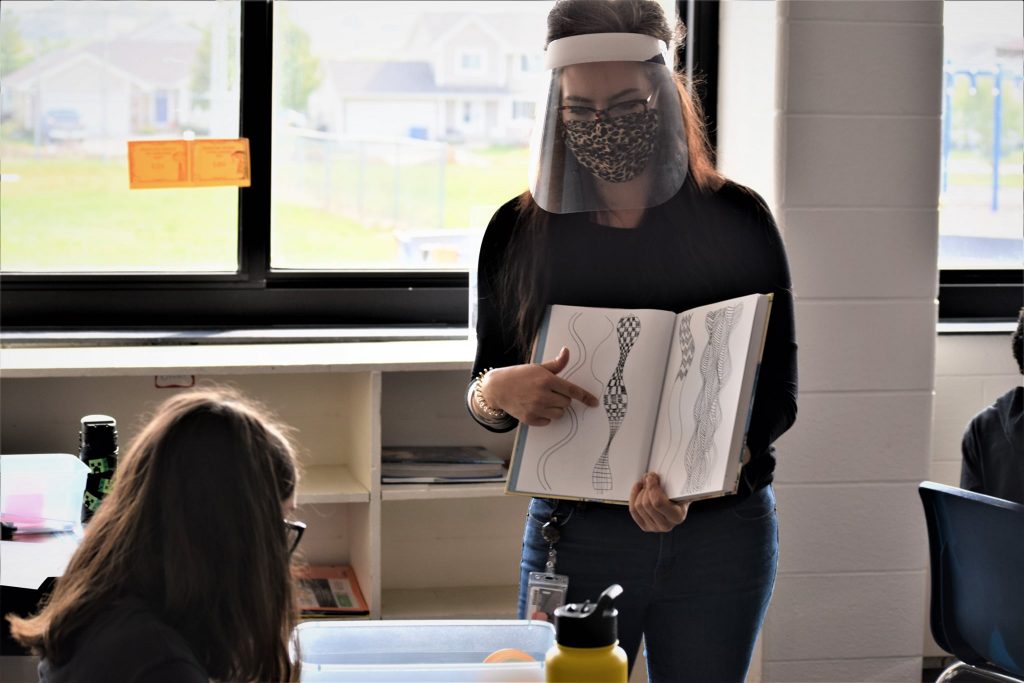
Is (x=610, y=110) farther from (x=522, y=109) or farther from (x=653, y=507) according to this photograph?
(x=522, y=109)

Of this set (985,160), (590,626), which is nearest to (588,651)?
(590,626)

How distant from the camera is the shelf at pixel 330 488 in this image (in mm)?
2209

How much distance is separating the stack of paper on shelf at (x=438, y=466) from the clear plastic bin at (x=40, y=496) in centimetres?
86

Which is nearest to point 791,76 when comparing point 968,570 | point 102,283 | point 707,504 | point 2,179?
point 968,570

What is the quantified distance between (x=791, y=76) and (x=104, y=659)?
6.07 ft

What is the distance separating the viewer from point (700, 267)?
55.3 inches

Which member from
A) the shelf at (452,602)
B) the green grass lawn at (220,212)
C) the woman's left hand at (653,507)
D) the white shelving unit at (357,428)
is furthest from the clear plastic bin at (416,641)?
the green grass lawn at (220,212)

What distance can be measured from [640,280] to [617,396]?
0.53 ft

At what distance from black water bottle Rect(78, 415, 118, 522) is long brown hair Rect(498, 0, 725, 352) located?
65 centimetres

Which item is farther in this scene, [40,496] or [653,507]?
[40,496]

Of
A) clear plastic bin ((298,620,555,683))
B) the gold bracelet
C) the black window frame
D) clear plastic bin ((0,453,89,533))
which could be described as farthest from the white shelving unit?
clear plastic bin ((298,620,555,683))

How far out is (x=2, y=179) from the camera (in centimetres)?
258

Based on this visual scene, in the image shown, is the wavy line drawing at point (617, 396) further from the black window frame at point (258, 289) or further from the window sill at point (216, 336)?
the black window frame at point (258, 289)

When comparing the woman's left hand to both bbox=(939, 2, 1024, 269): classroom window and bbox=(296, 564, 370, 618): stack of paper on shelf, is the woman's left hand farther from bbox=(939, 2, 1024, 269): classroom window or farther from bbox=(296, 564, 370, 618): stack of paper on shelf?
bbox=(939, 2, 1024, 269): classroom window
